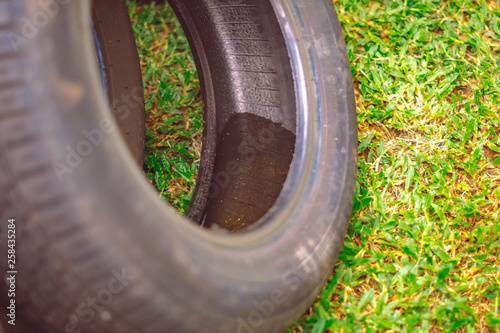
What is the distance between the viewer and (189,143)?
6.63ft

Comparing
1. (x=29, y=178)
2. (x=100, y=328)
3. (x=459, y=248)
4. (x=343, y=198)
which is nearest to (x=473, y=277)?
(x=459, y=248)

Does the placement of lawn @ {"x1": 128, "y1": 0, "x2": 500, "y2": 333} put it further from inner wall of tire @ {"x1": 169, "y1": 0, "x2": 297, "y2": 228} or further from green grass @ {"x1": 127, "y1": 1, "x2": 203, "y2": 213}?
inner wall of tire @ {"x1": 169, "y1": 0, "x2": 297, "y2": 228}

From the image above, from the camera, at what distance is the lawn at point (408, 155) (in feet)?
4.87

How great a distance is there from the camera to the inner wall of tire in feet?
5.18

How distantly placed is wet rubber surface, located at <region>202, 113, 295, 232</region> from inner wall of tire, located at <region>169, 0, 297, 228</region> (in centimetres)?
2

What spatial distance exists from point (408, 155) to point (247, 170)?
75 cm

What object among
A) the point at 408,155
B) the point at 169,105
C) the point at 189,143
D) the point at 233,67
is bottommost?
the point at 408,155

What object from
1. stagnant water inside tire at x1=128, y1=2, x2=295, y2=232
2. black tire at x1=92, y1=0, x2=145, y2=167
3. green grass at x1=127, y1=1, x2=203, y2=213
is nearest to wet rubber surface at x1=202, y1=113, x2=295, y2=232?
stagnant water inside tire at x1=128, y1=2, x2=295, y2=232

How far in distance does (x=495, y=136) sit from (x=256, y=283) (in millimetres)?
1405

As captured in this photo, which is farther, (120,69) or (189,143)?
(189,143)

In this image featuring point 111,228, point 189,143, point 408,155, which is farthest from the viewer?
point 189,143

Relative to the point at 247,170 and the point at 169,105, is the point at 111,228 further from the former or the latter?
the point at 169,105

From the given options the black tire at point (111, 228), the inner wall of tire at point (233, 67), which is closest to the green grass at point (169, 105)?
the inner wall of tire at point (233, 67)

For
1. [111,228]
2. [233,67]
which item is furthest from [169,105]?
[111,228]
